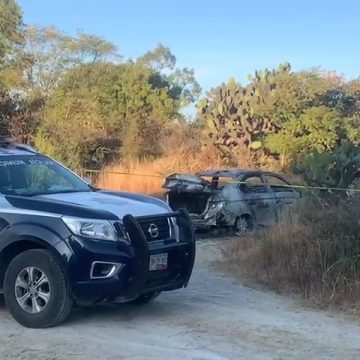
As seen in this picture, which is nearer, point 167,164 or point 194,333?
point 194,333

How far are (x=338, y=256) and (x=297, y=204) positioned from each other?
2.39 m

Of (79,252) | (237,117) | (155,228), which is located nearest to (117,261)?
(79,252)

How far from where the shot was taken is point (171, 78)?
50875 millimetres

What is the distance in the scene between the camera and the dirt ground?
6.39 meters

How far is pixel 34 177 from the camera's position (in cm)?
837

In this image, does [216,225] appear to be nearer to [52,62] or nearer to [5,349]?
[5,349]

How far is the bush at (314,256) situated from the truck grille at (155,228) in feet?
6.66

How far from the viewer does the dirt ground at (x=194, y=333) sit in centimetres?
639

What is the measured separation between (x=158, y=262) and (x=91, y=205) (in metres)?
0.88

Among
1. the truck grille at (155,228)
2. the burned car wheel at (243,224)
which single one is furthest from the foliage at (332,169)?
the truck grille at (155,228)

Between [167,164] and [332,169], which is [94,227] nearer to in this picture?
[332,169]

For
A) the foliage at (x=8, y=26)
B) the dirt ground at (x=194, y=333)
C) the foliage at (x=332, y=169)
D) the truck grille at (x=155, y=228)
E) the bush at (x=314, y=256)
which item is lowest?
the dirt ground at (x=194, y=333)

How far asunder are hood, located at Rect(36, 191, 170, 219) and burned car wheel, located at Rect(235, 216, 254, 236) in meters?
6.34

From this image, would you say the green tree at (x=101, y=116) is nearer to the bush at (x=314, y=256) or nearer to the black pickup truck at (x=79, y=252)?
the bush at (x=314, y=256)
